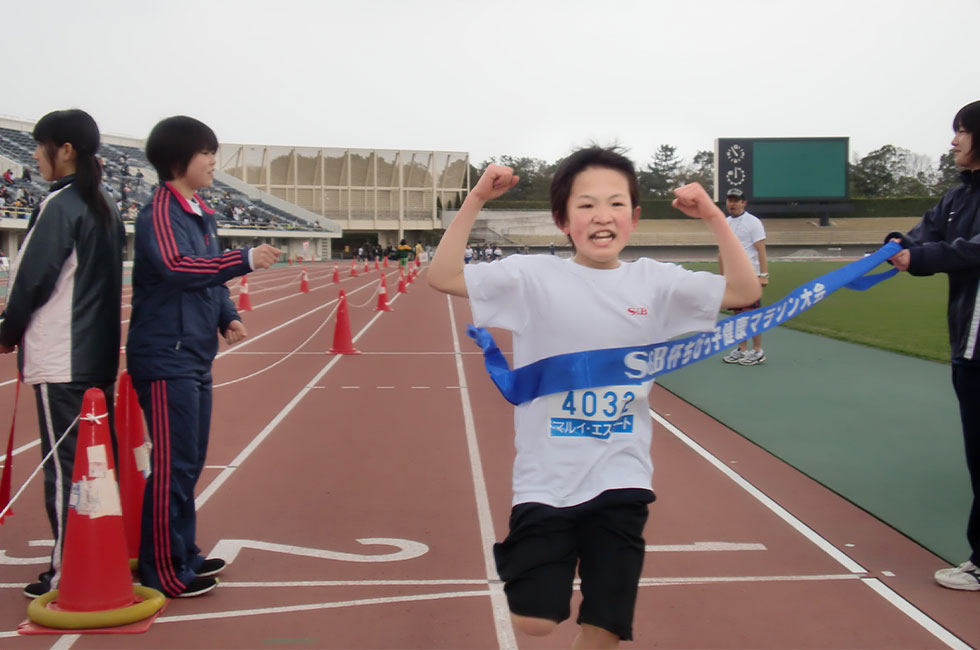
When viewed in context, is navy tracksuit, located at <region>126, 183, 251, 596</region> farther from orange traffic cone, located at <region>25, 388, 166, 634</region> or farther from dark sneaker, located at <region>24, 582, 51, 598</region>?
dark sneaker, located at <region>24, 582, 51, 598</region>

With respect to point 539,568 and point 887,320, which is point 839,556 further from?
point 887,320

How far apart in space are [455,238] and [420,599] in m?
2.08

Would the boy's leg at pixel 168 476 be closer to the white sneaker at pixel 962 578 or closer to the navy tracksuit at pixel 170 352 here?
the navy tracksuit at pixel 170 352

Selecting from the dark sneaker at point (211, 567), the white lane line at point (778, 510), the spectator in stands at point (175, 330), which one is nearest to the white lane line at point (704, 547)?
the white lane line at point (778, 510)

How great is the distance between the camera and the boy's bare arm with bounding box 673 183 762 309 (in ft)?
9.66

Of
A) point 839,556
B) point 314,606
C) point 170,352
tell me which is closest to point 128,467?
point 170,352

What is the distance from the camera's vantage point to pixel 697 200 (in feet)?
9.66

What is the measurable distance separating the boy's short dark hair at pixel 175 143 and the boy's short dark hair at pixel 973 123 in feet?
11.3

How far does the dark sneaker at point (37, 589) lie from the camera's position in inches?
169

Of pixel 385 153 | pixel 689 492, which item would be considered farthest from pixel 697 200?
pixel 385 153

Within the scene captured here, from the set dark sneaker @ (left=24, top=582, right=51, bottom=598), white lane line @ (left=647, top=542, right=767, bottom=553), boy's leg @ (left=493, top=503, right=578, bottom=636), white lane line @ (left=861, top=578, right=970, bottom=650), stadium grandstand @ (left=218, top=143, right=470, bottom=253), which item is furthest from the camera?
stadium grandstand @ (left=218, top=143, right=470, bottom=253)

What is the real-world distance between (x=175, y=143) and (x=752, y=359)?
377 inches

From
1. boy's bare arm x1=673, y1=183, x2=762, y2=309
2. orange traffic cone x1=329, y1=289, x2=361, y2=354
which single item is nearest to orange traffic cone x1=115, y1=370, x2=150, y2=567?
boy's bare arm x1=673, y1=183, x2=762, y2=309

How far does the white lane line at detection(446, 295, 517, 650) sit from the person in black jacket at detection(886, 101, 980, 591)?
2.10 m
